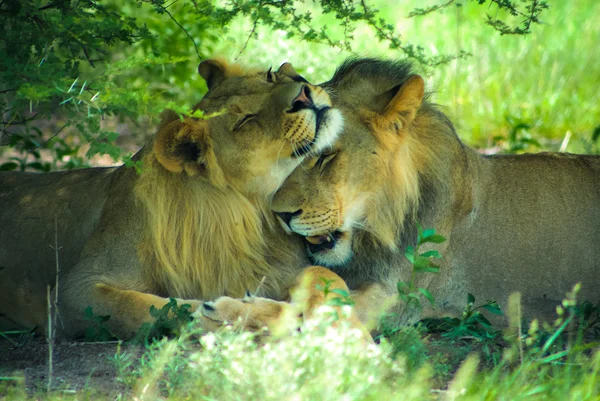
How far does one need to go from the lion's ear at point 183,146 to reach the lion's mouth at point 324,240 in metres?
0.58

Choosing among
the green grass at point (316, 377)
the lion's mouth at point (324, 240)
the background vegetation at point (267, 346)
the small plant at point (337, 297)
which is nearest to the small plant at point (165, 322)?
the background vegetation at point (267, 346)

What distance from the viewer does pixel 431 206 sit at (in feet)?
13.7

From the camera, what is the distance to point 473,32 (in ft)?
31.9

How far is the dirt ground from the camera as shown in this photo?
301cm

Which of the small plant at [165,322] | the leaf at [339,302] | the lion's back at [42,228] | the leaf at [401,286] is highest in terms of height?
the leaf at [339,302]

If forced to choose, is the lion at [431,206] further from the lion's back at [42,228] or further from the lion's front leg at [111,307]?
the lion's back at [42,228]

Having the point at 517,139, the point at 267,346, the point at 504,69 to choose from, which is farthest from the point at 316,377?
the point at 504,69

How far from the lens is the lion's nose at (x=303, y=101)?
3748 millimetres

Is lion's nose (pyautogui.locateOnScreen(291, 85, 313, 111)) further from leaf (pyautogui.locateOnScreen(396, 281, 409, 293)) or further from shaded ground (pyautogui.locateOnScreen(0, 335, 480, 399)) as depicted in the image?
shaded ground (pyautogui.locateOnScreen(0, 335, 480, 399))

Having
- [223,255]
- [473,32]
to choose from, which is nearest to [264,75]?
[223,255]

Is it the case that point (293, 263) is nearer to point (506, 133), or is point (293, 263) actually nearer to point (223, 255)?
point (223, 255)

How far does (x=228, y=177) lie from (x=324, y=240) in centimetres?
51

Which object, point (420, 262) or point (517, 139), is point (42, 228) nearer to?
point (420, 262)

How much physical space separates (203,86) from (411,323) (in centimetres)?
422
